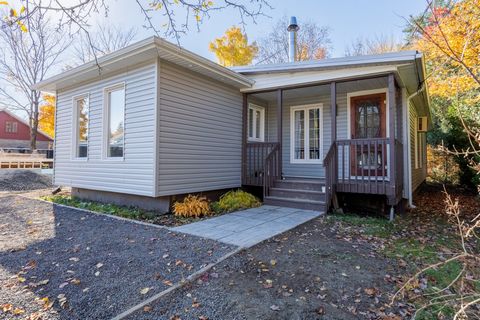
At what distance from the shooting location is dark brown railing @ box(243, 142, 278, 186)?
24.1ft

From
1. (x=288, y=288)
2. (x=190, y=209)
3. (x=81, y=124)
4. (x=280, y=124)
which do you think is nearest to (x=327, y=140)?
(x=280, y=124)

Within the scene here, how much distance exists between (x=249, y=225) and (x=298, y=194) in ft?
6.35

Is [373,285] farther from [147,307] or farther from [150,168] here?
[150,168]

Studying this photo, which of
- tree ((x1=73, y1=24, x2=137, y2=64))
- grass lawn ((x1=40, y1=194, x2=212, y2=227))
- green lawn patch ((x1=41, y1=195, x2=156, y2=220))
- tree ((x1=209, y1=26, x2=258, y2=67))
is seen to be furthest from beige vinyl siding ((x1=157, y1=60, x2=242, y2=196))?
tree ((x1=73, y1=24, x2=137, y2=64))

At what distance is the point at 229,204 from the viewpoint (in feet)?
21.0

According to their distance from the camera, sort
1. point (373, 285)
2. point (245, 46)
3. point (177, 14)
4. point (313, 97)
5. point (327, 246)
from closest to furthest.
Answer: point (373, 285) → point (177, 14) → point (327, 246) → point (313, 97) → point (245, 46)

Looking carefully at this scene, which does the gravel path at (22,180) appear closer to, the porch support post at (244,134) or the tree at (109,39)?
the porch support post at (244,134)

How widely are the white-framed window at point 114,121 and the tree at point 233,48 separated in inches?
513

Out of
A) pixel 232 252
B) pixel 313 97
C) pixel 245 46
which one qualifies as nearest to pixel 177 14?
pixel 232 252

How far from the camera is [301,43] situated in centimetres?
1912

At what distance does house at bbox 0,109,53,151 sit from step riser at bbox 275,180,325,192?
29438 millimetres

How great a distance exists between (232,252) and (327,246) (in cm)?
136

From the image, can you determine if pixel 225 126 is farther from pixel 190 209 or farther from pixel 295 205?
pixel 295 205

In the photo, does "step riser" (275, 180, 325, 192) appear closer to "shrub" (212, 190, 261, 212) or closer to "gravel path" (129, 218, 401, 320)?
"shrub" (212, 190, 261, 212)
